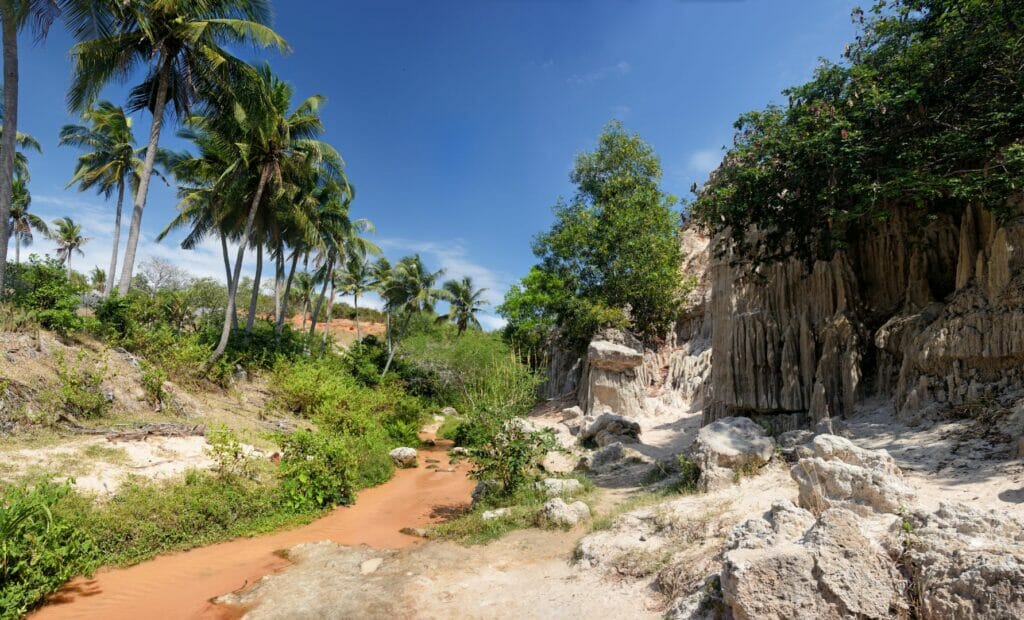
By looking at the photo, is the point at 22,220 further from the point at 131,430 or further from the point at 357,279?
the point at 131,430

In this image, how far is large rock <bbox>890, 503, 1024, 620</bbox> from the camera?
282 cm

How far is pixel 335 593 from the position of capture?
5641mm

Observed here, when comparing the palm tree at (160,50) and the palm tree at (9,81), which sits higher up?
the palm tree at (160,50)

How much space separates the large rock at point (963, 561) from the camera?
282 centimetres

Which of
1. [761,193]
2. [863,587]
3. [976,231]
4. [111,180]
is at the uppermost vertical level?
[111,180]

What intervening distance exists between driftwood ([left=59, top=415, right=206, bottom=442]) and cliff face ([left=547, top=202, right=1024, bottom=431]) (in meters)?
11.8

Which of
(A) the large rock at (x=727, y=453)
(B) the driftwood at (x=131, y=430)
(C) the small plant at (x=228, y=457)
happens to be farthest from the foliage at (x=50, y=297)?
(A) the large rock at (x=727, y=453)

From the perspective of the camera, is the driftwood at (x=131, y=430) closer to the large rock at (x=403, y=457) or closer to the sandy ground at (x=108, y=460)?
the sandy ground at (x=108, y=460)

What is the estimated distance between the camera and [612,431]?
13805 mm

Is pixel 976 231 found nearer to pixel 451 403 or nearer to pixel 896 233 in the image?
pixel 896 233

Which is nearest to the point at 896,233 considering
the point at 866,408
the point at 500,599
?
the point at 866,408

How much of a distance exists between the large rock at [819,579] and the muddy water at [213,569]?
527 cm

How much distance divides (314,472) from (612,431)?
26.1 ft

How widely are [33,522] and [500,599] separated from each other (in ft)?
17.7
